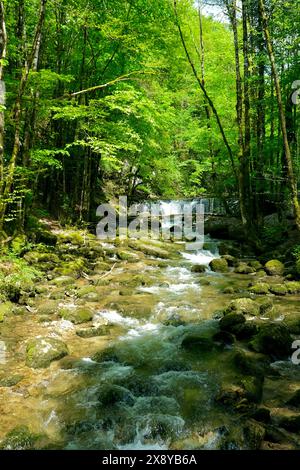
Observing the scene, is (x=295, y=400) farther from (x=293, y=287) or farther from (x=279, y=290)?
(x=293, y=287)

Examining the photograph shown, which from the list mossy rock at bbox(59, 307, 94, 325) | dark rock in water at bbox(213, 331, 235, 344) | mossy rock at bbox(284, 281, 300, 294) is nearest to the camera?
dark rock in water at bbox(213, 331, 235, 344)

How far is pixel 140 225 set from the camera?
21516 mm

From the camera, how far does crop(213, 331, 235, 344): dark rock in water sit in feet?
22.9

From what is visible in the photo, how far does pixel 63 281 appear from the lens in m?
10.2

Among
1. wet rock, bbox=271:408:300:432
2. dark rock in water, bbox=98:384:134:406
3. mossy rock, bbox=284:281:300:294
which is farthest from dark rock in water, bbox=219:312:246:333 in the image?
mossy rock, bbox=284:281:300:294

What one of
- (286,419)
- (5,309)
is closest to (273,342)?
(286,419)

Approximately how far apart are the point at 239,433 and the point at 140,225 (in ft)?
57.6

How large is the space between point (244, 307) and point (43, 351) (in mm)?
4711

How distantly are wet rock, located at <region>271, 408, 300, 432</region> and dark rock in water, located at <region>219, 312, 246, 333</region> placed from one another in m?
2.52

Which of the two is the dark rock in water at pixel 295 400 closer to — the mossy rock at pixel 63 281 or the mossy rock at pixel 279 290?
the mossy rock at pixel 279 290

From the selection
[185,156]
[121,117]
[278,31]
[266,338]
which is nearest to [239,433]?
[266,338]

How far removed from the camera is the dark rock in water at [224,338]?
698 cm

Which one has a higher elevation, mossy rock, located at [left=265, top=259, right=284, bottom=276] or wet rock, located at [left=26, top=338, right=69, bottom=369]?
mossy rock, located at [left=265, top=259, right=284, bottom=276]

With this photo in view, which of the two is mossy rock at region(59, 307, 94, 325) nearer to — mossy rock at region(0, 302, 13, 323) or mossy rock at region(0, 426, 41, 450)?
mossy rock at region(0, 302, 13, 323)
